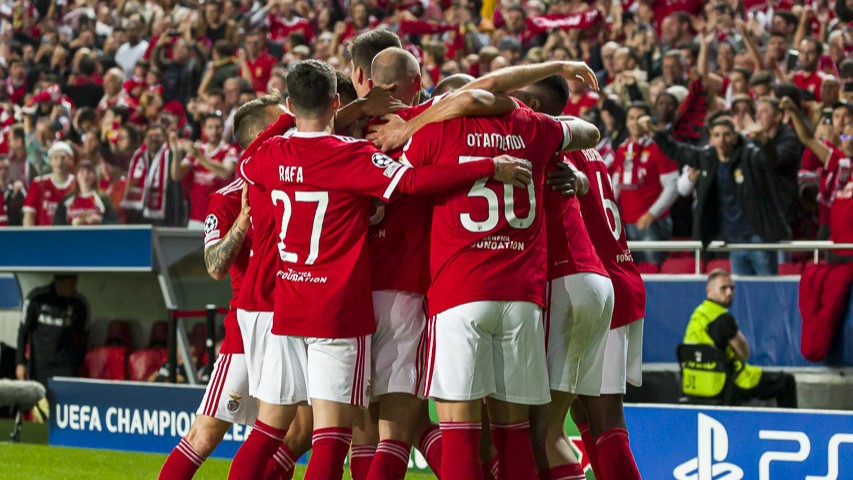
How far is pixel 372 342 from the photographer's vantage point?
5.19m

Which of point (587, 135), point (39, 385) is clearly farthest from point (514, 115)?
point (39, 385)

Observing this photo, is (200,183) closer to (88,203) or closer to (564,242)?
(88,203)

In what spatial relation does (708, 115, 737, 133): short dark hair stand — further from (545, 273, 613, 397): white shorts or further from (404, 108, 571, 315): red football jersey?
(404, 108, 571, 315): red football jersey

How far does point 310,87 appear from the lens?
5.01 metres

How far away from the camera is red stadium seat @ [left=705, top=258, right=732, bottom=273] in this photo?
29.8 feet

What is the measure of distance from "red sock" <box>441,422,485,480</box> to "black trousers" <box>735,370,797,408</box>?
4.09 meters

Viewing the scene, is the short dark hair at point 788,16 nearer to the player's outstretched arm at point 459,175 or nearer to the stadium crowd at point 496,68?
the stadium crowd at point 496,68

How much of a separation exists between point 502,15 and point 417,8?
1.10 metres

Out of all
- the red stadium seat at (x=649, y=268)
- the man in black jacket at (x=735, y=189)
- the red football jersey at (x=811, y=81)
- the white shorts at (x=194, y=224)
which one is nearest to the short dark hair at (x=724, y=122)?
the man in black jacket at (x=735, y=189)

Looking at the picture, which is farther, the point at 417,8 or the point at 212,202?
the point at 417,8

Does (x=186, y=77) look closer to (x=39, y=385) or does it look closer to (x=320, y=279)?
(x=39, y=385)

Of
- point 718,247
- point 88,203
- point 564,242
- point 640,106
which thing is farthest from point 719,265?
point 88,203

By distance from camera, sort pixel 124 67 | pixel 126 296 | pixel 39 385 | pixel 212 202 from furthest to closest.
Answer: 1. pixel 124 67
2. pixel 126 296
3. pixel 39 385
4. pixel 212 202

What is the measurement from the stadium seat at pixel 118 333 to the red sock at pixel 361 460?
6.29 metres
